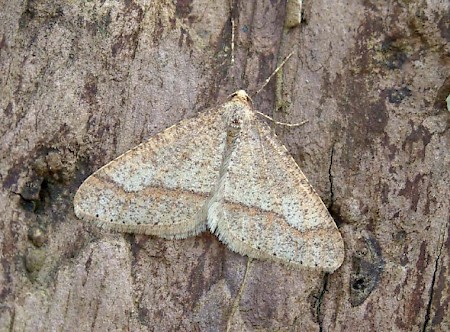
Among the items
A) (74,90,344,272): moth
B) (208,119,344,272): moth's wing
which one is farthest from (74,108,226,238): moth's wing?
(208,119,344,272): moth's wing

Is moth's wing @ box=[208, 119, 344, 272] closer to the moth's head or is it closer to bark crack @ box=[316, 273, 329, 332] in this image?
bark crack @ box=[316, 273, 329, 332]

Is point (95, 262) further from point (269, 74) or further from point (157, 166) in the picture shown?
point (269, 74)

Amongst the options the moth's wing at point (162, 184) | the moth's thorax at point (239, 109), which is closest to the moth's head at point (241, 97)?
the moth's thorax at point (239, 109)

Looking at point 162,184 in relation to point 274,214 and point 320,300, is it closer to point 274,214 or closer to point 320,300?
point 274,214

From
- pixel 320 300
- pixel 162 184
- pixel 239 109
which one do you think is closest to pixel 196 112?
pixel 239 109

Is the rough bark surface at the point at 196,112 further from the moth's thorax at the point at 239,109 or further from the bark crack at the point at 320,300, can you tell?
the moth's thorax at the point at 239,109

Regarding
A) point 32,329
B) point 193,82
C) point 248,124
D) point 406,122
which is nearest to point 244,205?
point 248,124

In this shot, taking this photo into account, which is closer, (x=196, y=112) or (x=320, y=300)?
(x=320, y=300)

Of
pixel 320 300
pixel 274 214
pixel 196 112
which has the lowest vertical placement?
pixel 320 300
